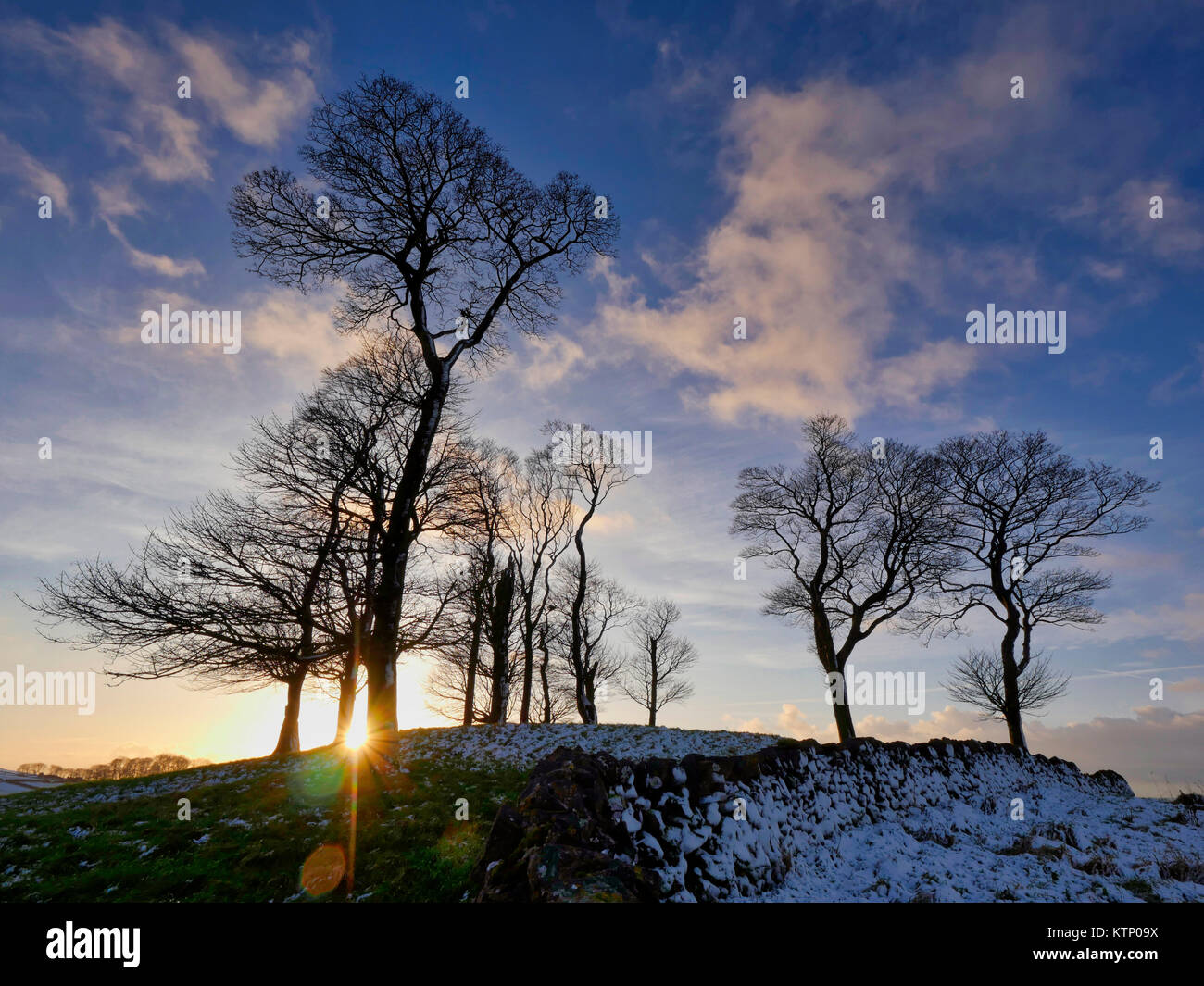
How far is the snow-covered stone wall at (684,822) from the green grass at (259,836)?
6.93 ft

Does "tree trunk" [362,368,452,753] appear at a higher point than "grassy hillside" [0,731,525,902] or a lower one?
higher

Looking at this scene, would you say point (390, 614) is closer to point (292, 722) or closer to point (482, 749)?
point (482, 749)

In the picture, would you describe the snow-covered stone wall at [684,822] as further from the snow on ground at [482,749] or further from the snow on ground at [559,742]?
the snow on ground at [559,742]

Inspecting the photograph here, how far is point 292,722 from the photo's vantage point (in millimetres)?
20078

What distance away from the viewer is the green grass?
6.52 m

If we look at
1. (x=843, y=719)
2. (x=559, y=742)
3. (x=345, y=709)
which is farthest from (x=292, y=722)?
(x=843, y=719)

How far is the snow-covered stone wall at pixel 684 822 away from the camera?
3377 millimetres

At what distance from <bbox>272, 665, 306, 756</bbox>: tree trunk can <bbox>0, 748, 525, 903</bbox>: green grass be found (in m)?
6.28

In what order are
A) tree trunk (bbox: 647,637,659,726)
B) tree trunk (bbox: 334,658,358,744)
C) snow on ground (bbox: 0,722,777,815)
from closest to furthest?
snow on ground (bbox: 0,722,777,815), tree trunk (bbox: 334,658,358,744), tree trunk (bbox: 647,637,659,726)

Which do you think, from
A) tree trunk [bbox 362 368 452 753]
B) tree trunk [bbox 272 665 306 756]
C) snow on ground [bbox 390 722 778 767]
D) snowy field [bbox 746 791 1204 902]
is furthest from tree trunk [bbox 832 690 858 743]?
tree trunk [bbox 272 665 306 756]

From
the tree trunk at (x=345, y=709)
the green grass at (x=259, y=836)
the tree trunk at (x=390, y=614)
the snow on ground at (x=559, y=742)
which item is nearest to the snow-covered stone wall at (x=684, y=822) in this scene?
the green grass at (x=259, y=836)

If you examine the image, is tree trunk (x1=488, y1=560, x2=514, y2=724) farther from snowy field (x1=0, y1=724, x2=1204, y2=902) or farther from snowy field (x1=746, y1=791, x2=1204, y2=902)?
snowy field (x1=746, y1=791, x2=1204, y2=902)
